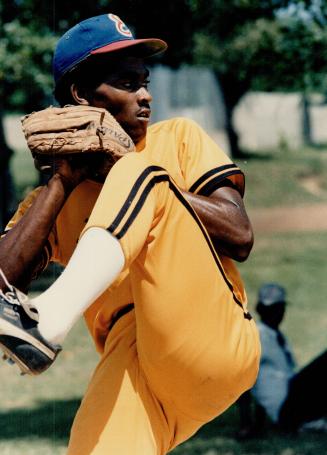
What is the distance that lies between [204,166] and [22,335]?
95 cm

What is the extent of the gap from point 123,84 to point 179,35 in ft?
21.4

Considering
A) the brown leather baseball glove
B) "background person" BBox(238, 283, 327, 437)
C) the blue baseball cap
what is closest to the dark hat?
"background person" BBox(238, 283, 327, 437)

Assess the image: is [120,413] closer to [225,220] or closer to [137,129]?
[225,220]

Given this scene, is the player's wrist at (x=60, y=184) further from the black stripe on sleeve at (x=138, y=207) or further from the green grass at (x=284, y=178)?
the green grass at (x=284, y=178)

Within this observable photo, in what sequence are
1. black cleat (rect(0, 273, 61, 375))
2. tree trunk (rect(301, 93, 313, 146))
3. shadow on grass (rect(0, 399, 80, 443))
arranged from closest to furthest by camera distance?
black cleat (rect(0, 273, 61, 375)) → shadow on grass (rect(0, 399, 80, 443)) → tree trunk (rect(301, 93, 313, 146))

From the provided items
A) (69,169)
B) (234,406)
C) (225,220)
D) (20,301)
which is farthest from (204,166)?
(234,406)

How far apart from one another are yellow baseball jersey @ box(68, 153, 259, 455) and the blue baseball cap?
542mm

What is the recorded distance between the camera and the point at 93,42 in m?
3.22

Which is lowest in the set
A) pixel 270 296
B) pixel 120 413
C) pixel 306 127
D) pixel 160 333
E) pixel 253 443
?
pixel 306 127

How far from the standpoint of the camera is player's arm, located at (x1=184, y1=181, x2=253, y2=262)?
3.06 meters

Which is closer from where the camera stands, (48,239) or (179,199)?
(179,199)

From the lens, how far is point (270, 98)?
3053cm

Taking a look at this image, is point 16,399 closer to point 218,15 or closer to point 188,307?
point 218,15

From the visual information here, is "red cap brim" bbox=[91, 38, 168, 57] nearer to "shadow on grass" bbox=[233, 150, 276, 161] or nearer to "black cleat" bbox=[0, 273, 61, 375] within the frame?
"black cleat" bbox=[0, 273, 61, 375]
